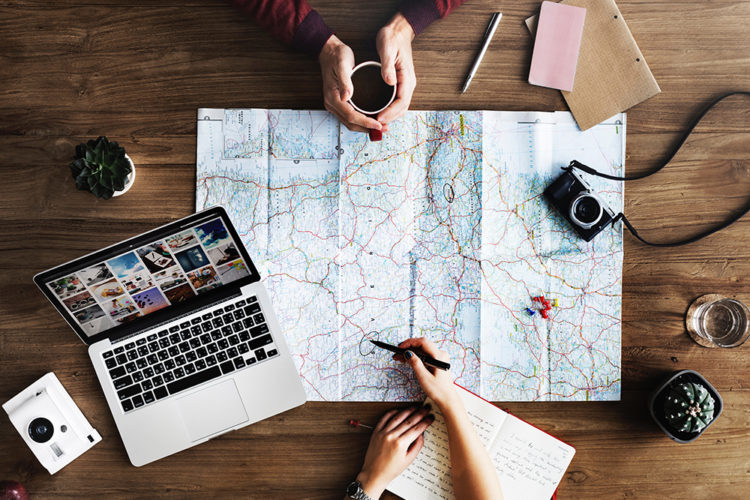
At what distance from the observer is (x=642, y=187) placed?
1.09 meters

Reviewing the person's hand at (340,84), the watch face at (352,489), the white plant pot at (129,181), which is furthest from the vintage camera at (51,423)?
the person's hand at (340,84)

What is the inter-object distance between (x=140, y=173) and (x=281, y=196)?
1.02 feet

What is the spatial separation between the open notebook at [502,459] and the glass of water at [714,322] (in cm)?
38

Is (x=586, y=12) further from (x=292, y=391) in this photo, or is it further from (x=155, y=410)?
(x=155, y=410)

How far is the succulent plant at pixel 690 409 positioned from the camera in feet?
3.26

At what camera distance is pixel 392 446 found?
1.03m

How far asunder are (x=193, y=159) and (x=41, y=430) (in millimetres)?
629

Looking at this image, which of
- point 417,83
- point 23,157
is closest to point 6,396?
point 23,157

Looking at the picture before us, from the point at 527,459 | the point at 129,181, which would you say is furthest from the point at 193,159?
the point at 527,459

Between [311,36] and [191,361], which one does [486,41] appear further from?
[191,361]

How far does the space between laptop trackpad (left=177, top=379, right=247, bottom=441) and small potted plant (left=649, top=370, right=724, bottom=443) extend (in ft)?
2.86

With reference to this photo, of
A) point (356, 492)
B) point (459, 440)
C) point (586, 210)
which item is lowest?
point (356, 492)

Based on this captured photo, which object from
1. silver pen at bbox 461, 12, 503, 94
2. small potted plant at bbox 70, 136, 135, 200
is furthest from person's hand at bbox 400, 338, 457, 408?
small potted plant at bbox 70, 136, 135, 200

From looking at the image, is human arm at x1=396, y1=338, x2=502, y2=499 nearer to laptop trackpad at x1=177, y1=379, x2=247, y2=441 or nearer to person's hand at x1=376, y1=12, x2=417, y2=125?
laptop trackpad at x1=177, y1=379, x2=247, y2=441
